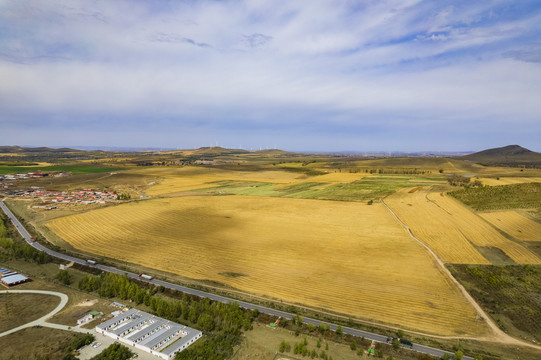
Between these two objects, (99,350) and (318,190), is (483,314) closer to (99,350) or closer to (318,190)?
(99,350)

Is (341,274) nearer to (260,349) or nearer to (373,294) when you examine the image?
(373,294)

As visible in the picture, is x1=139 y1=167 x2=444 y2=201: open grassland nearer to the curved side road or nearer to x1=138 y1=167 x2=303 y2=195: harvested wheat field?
x1=138 y1=167 x2=303 y2=195: harvested wheat field

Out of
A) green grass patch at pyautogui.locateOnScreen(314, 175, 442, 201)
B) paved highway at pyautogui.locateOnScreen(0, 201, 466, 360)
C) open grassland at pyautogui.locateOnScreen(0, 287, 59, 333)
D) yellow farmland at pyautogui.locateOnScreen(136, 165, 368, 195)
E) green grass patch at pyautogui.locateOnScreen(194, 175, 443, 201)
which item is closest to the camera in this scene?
paved highway at pyautogui.locateOnScreen(0, 201, 466, 360)

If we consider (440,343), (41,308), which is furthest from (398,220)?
(41,308)

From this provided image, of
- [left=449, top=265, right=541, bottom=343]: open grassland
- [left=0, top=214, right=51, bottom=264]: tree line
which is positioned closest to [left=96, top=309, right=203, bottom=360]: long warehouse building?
[left=0, top=214, right=51, bottom=264]: tree line

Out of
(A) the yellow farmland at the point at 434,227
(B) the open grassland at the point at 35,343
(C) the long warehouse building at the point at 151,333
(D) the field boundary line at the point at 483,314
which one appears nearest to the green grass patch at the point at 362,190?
(A) the yellow farmland at the point at 434,227

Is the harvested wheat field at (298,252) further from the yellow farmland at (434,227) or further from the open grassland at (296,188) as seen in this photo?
the open grassland at (296,188)
